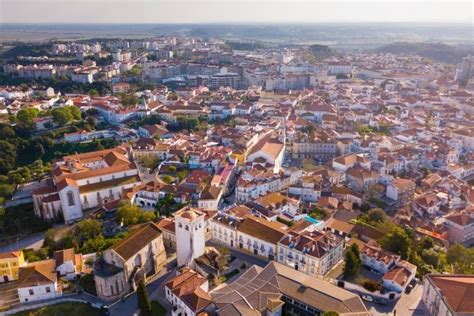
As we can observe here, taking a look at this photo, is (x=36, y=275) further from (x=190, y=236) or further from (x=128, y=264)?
(x=190, y=236)

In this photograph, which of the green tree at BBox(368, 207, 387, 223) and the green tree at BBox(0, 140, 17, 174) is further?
the green tree at BBox(0, 140, 17, 174)

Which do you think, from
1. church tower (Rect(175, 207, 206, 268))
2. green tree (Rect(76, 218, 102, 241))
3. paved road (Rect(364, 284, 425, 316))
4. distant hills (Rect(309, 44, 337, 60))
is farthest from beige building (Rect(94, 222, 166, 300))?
distant hills (Rect(309, 44, 337, 60))

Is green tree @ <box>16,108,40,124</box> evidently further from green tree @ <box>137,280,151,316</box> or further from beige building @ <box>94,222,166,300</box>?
green tree @ <box>137,280,151,316</box>

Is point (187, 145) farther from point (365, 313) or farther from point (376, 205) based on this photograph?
point (365, 313)

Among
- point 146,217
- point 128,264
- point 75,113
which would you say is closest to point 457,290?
point 128,264

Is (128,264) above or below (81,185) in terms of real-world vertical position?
below

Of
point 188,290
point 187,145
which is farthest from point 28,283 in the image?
point 187,145

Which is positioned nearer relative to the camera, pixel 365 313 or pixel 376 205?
pixel 365 313
